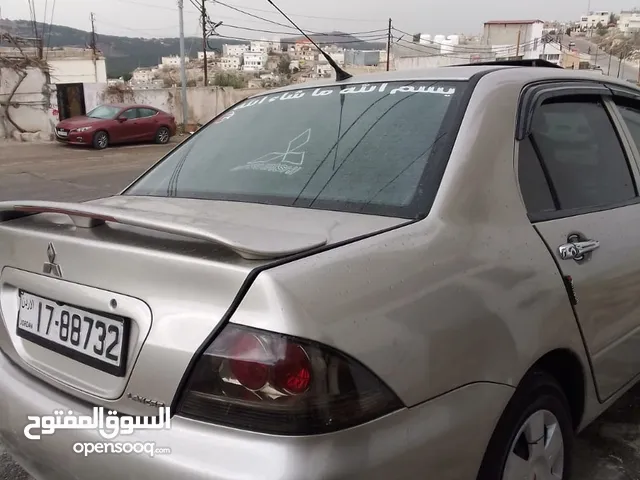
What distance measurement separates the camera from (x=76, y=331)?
1.73 meters

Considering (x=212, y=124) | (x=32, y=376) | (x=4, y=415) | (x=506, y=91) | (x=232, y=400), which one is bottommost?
(x=4, y=415)

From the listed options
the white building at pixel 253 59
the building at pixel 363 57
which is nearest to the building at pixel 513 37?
the building at pixel 363 57

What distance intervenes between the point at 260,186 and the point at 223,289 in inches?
35.3

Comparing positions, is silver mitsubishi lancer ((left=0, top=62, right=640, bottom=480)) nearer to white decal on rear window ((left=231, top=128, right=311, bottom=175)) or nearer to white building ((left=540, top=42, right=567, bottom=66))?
white decal on rear window ((left=231, top=128, right=311, bottom=175))

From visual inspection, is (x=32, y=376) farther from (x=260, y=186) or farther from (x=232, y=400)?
(x=260, y=186)

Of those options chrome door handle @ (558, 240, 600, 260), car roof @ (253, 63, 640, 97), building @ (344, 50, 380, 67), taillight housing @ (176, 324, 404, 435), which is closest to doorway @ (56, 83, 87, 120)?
car roof @ (253, 63, 640, 97)

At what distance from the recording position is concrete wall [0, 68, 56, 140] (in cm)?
2144

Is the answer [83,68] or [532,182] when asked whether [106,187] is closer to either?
[532,182]

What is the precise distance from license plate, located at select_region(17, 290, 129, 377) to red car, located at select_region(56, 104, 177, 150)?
1849cm

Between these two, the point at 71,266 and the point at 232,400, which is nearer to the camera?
the point at 232,400

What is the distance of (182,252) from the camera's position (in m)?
1.57

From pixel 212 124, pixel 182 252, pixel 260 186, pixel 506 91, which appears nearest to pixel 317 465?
pixel 182 252

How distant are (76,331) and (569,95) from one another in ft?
6.82

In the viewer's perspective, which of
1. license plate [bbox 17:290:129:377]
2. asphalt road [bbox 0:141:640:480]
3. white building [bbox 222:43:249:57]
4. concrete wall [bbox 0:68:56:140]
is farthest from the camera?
white building [bbox 222:43:249:57]
